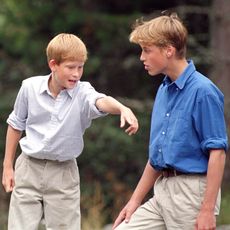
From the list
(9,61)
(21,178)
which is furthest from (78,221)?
(9,61)

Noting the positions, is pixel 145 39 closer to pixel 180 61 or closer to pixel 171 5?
pixel 180 61

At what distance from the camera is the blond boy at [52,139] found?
5105mm

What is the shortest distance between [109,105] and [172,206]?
2.12 feet

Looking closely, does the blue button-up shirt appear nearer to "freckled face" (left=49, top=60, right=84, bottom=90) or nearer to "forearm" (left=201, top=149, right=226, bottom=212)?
"forearm" (left=201, top=149, right=226, bottom=212)

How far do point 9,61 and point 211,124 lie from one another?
11.2 m

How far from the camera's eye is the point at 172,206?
15.4ft

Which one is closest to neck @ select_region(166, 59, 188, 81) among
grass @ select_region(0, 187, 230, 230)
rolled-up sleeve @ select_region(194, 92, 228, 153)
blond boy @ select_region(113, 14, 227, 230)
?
blond boy @ select_region(113, 14, 227, 230)

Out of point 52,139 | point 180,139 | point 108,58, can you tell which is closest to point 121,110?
point 180,139

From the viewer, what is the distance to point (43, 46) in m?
14.0

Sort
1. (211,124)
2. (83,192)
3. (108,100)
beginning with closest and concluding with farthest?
1. (211,124)
2. (108,100)
3. (83,192)

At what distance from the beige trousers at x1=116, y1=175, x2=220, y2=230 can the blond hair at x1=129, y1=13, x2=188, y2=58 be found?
677 millimetres

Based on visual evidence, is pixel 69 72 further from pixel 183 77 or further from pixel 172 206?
pixel 172 206

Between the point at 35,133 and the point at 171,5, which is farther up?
the point at 171,5

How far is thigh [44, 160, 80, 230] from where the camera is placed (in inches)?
206
